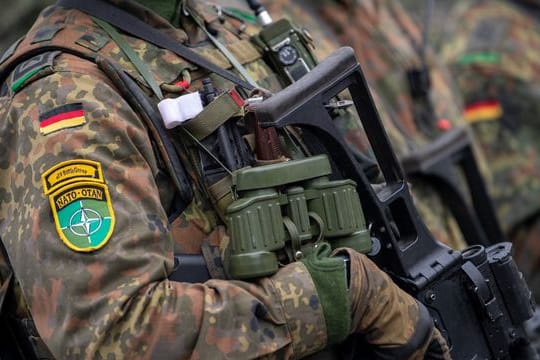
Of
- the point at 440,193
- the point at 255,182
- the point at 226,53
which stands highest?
the point at 226,53

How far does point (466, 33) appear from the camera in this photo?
221 inches

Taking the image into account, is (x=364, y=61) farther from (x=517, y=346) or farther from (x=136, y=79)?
(x=136, y=79)

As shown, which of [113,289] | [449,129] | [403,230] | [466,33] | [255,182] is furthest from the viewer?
[466,33]

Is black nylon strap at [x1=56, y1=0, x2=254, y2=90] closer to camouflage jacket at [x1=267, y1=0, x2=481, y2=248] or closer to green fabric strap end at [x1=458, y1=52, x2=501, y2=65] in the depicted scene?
camouflage jacket at [x1=267, y1=0, x2=481, y2=248]

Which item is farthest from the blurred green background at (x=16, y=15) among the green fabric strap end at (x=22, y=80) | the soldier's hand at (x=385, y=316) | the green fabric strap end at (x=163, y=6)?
the soldier's hand at (x=385, y=316)

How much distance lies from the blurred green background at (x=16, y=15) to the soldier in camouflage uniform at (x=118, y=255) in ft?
6.81

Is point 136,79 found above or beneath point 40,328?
above

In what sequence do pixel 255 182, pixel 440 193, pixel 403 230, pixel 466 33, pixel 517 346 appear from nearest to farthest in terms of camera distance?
pixel 255 182
pixel 403 230
pixel 517 346
pixel 440 193
pixel 466 33

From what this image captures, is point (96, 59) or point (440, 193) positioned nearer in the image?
point (96, 59)

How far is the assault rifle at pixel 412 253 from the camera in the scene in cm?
243

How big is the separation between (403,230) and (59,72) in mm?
935

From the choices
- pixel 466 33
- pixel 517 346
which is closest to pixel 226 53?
pixel 517 346

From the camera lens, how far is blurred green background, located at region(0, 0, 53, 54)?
4405 millimetres

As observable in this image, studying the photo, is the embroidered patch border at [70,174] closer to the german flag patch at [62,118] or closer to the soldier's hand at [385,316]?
the german flag patch at [62,118]
